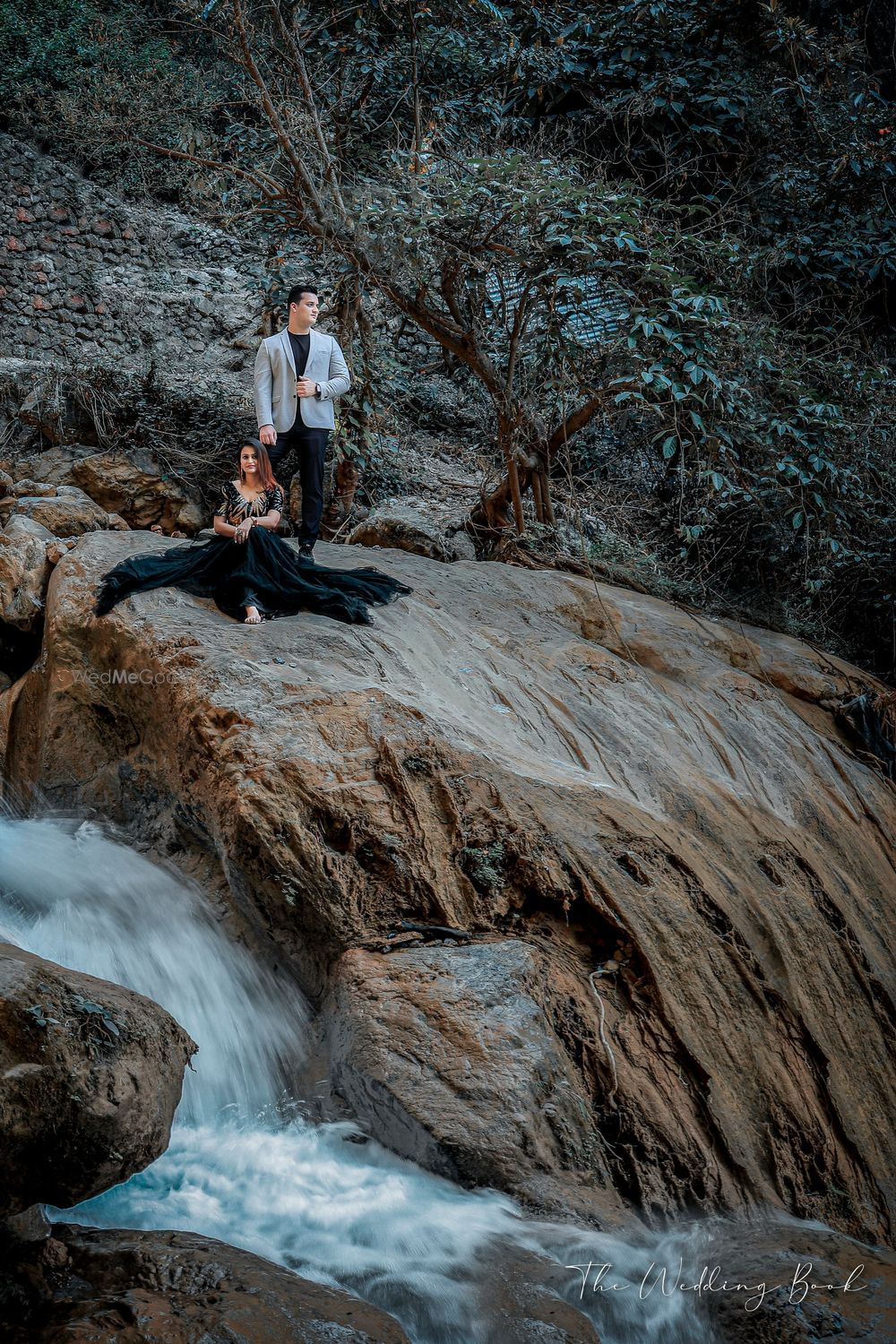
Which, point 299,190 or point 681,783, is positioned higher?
point 299,190

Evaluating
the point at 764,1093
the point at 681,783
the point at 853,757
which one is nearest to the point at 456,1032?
the point at 764,1093

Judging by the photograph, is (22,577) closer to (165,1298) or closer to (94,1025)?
(94,1025)

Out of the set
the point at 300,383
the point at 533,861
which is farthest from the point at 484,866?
the point at 300,383

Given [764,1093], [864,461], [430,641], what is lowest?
[764,1093]

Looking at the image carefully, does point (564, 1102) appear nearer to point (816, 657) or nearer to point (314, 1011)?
point (314, 1011)

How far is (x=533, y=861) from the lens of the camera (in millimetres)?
4551

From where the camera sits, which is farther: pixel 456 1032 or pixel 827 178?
pixel 827 178

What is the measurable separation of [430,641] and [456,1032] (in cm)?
259

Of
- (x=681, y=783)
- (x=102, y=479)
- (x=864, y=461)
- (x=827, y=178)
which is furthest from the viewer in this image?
(x=827, y=178)

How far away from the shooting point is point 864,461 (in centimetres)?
850

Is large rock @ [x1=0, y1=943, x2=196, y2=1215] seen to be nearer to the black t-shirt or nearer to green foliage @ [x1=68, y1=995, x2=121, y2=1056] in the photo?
green foliage @ [x1=68, y1=995, x2=121, y2=1056]

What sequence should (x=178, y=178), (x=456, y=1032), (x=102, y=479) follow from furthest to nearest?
(x=178, y=178), (x=102, y=479), (x=456, y=1032)

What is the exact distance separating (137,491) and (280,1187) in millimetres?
7457

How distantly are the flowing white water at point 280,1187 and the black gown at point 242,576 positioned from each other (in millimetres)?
1649
